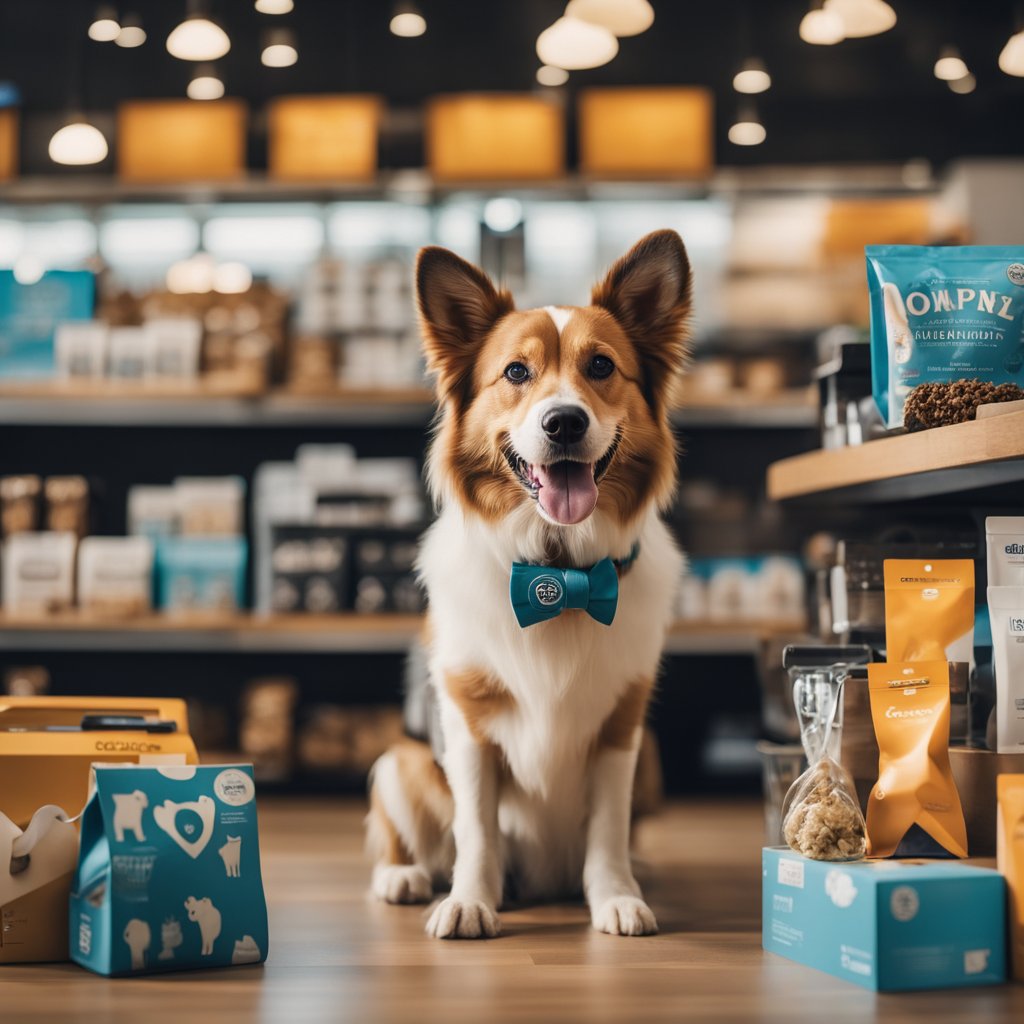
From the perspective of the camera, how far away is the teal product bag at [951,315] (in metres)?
2.15

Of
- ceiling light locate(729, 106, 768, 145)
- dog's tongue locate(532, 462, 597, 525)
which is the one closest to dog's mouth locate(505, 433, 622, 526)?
dog's tongue locate(532, 462, 597, 525)

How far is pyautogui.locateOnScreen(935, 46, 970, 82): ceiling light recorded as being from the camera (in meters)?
4.55

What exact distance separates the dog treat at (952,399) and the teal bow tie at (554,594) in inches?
24.6

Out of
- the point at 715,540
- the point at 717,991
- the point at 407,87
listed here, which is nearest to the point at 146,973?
the point at 717,991

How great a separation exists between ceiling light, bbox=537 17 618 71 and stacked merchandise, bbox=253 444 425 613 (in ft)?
4.97

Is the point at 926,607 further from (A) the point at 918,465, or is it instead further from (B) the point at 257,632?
(B) the point at 257,632

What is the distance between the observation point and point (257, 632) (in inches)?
164

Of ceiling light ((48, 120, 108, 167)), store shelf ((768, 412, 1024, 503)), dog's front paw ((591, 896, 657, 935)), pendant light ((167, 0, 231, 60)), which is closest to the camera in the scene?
store shelf ((768, 412, 1024, 503))

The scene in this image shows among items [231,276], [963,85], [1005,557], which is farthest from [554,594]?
[963,85]

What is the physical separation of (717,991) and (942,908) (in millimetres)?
345

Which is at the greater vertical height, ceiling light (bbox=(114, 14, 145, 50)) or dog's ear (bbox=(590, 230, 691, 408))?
ceiling light (bbox=(114, 14, 145, 50))

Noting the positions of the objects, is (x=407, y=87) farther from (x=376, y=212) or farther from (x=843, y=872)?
(x=843, y=872)

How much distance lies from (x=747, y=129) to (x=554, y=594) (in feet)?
10.8

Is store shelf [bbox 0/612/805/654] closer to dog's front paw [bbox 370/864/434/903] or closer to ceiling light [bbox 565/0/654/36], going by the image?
dog's front paw [bbox 370/864/434/903]
